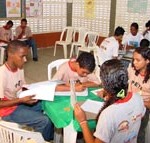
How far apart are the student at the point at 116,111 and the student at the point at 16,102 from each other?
0.83 m

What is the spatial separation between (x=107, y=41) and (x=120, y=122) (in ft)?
11.3

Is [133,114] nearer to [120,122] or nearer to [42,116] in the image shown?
[120,122]

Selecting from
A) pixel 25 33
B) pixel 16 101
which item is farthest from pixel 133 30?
pixel 16 101

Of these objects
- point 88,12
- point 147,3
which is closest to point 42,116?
point 147,3

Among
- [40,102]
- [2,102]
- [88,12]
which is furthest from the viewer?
[88,12]

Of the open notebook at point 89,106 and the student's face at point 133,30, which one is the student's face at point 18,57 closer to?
the open notebook at point 89,106

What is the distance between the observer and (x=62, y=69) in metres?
2.93

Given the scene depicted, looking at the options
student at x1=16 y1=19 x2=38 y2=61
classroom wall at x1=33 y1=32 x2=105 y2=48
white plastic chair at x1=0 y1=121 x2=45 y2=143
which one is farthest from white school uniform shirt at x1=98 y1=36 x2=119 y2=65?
classroom wall at x1=33 y1=32 x2=105 y2=48

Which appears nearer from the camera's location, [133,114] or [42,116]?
[133,114]

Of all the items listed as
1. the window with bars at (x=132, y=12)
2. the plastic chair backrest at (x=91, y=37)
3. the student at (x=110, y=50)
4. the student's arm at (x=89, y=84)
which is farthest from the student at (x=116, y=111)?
the plastic chair backrest at (x=91, y=37)

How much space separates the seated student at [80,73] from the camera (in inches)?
102

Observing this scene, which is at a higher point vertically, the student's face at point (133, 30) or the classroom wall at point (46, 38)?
the student's face at point (133, 30)

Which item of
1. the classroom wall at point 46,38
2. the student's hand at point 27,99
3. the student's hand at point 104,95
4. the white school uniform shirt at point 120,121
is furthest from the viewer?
the classroom wall at point 46,38

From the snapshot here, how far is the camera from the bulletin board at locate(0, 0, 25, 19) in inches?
295
